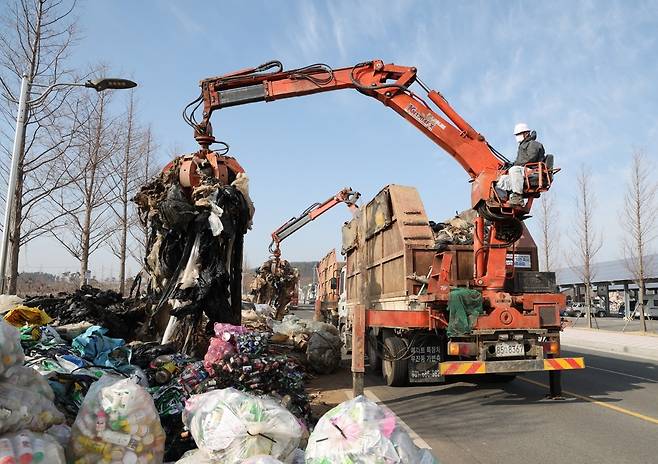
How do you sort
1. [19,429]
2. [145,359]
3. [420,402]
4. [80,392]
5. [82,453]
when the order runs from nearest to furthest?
[19,429] < [82,453] < [80,392] < [145,359] < [420,402]

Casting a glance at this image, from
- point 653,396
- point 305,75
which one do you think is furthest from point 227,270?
point 653,396

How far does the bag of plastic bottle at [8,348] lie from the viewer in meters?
2.86

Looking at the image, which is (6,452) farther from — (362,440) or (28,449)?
(362,440)

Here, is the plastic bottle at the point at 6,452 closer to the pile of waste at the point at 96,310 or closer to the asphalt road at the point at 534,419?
the asphalt road at the point at 534,419

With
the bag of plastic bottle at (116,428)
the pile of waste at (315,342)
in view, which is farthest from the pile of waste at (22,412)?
the pile of waste at (315,342)

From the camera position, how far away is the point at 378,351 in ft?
31.9

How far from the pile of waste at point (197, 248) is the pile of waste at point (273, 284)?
657 inches

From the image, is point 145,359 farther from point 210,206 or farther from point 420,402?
point 420,402

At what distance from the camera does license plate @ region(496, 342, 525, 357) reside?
714 cm

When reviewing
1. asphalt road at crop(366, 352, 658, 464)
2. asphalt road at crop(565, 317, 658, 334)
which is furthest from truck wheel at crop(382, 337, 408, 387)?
asphalt road at crop(565, 317, 658, 334)

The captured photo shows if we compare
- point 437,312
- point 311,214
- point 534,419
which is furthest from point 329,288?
point 534,419

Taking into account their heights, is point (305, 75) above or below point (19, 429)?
above

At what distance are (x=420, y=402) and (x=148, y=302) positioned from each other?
14.0 ft

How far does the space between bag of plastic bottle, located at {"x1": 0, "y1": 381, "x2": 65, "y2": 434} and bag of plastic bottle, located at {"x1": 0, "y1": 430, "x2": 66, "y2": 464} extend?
0.17 ft
